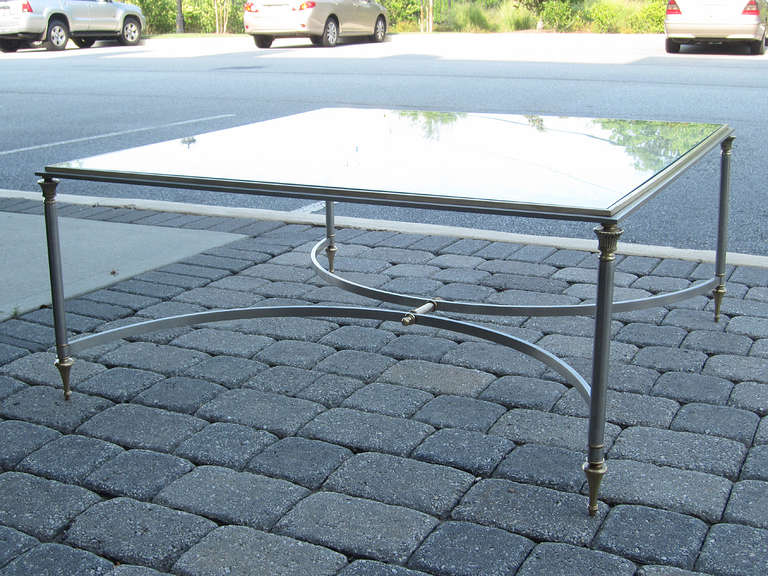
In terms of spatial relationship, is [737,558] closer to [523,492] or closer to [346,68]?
[523,492]

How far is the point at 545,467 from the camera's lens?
114 inches

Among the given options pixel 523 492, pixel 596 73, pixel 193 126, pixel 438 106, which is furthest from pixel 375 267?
pixel 596 73

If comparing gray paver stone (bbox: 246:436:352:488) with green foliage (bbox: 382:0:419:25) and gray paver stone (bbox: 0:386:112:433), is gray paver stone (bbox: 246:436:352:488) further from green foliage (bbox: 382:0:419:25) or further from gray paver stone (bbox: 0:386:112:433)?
green foliage (bbox: 382:0:419:25)

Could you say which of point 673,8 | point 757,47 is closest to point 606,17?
point 757,47

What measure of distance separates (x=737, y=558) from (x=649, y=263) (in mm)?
2854

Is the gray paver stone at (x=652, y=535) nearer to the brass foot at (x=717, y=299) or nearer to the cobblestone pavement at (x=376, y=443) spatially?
the cobblestone pavement at (x=376, y=443)

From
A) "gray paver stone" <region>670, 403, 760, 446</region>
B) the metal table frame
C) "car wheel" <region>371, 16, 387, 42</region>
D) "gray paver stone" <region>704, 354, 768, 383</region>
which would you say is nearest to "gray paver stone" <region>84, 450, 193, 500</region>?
the metal table frame

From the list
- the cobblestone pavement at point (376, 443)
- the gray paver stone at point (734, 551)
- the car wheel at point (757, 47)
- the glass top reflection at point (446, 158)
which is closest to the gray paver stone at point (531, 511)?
the cobblestone pavement at point (376, 443)

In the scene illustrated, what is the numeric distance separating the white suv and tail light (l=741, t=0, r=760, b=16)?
1538 cm

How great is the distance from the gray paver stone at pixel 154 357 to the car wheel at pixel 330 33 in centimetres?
1921

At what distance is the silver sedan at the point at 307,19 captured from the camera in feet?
69.8

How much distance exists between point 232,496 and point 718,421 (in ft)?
5.37

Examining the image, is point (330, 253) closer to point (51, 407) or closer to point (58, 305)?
point (58, 305)

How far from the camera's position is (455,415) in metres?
3.28
